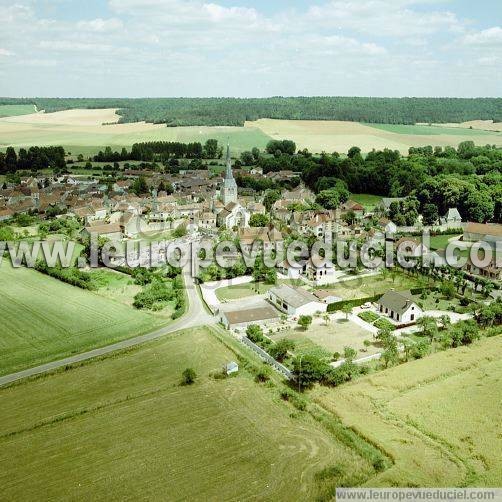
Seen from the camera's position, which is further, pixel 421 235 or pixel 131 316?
pixel 421 235

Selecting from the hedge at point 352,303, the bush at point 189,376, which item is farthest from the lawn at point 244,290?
the bush at point 189,376

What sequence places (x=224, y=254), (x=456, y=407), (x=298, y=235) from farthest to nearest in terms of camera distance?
(x=298, y=235)
(x=224, y=254)
(x=456, y=407)

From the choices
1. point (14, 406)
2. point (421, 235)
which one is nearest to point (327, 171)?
point (421, 235)

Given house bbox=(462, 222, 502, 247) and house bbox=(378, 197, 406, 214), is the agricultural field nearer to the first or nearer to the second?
house bbox=(462, 222, 502, 247)

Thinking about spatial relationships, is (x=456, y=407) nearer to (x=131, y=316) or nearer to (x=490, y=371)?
(x=490, y=371)

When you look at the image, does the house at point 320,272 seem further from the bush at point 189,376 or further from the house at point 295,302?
the bush at point 189,376

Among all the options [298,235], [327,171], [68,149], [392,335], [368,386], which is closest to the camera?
[368,386]
